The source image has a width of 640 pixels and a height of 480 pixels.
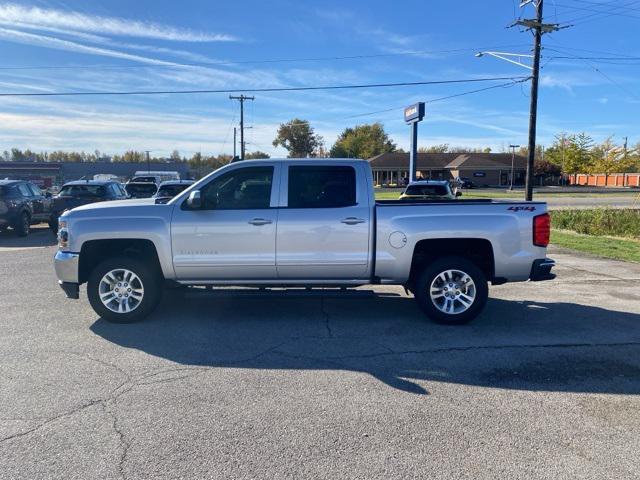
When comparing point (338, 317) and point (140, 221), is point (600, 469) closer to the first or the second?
point (338, 317)

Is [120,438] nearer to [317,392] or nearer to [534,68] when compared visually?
[317,392]

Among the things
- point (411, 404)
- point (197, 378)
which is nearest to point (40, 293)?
point (197, 378)

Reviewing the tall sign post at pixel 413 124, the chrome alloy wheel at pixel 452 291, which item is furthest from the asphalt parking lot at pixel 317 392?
the tall sign post at pixel 413 124

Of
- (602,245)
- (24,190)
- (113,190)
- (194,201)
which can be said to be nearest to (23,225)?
(24,190)

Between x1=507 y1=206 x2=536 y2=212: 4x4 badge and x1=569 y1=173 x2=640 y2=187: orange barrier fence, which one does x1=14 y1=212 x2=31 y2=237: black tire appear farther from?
x1=569 y1=173 x2=640 y2=187: orange barrier fence

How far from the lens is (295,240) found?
6.11 m

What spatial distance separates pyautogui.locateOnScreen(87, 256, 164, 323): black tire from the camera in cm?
617

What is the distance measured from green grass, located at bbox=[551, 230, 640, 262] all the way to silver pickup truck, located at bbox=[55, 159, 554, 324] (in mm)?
7286

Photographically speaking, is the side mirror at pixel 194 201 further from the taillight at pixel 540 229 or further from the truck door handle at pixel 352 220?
the taillight at pixel 540 229

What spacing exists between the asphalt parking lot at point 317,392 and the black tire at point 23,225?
31.3ft

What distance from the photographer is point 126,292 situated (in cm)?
623

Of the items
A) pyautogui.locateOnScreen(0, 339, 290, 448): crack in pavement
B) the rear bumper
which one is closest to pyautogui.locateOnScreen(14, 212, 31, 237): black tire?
pyautogui.locateOnScreen(0, 339, 290, 448): crack in pavement

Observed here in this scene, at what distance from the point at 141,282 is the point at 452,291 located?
153 inches

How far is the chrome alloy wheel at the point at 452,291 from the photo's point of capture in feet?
20.2
